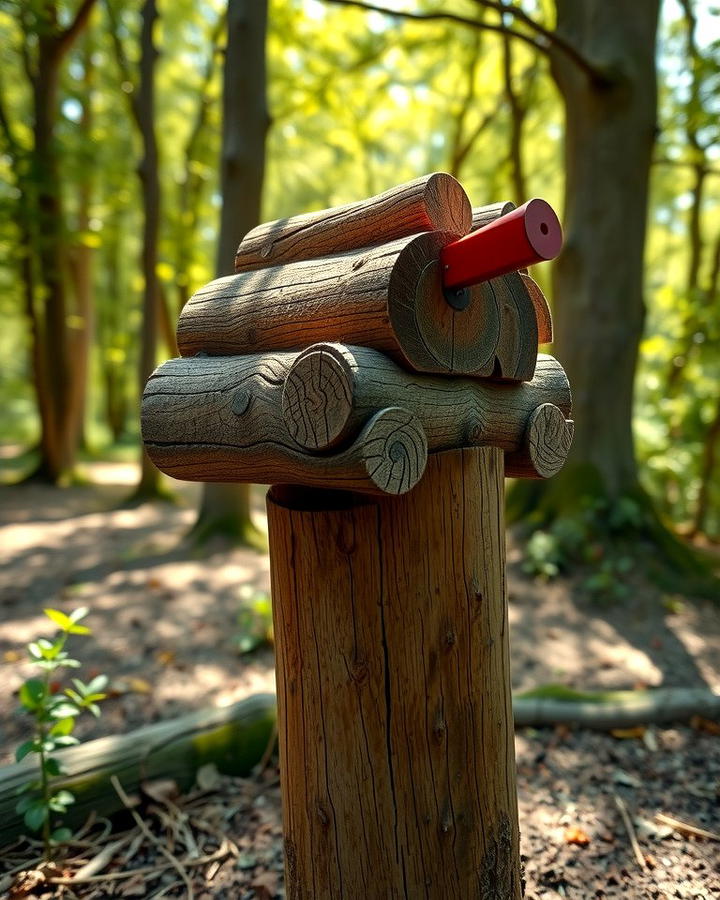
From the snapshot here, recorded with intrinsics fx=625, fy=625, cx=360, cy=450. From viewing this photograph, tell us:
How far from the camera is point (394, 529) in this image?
62.9 inches

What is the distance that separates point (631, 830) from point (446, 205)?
242cm

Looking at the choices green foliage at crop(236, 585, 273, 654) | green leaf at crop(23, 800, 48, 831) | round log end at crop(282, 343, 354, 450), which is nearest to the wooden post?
round log end at crop(282, 343, 354, 450)

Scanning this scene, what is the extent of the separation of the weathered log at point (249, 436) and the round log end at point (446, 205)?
508mm

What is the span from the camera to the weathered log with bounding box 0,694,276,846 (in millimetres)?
2352

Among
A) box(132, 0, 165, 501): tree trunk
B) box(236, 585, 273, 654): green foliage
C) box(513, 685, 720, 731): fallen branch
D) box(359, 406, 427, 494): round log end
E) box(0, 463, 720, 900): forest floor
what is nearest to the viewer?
box(359, 406, 427, 494): round log end

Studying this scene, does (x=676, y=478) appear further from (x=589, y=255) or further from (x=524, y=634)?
(x=524, y=634)

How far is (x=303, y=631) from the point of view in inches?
66.1

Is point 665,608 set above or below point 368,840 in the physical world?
below

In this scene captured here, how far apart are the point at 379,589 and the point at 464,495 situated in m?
0.34

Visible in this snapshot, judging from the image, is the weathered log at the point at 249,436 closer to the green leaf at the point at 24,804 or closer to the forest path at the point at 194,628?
the green leaf at the point at 24,804

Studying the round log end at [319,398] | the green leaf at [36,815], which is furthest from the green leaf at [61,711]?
the round log end at [319,398]

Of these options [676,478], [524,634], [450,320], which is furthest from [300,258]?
[676,478]

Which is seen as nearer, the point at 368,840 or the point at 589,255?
the point at 368,840

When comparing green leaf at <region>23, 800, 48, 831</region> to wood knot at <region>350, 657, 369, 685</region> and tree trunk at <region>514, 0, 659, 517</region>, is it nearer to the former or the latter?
wood knot at <region>350, 657, 369, 685</region>
